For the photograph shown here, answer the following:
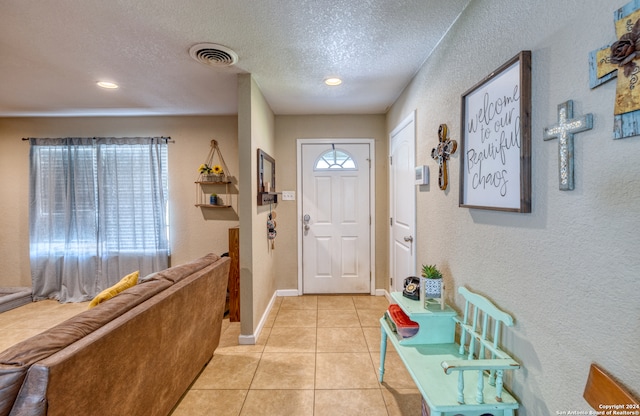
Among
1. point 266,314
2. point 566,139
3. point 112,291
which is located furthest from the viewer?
point 266,314

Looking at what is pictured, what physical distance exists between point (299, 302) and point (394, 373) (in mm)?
1567

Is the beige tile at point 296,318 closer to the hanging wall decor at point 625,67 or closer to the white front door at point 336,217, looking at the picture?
the white front door at point 336,217

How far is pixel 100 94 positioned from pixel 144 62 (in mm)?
1120

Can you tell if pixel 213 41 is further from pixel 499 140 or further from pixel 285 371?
pixel 285 371

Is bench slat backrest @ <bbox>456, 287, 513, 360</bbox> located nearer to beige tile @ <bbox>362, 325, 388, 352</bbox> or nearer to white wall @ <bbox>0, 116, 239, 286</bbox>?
beige tile @ <bbox>362, 325, 388, 352</bbox>

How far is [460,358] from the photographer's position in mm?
1423

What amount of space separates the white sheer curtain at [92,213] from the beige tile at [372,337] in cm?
269

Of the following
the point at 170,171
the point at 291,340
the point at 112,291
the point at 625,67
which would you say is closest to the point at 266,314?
the point at 291,340

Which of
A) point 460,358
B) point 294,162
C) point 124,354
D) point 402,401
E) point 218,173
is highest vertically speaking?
point 294,162

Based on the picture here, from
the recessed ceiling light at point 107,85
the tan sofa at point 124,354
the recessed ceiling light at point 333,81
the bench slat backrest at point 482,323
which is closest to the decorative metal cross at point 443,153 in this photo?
the bench slat backrest at point 482,323

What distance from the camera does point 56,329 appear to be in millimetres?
1026

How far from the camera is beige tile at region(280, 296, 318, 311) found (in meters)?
3.19

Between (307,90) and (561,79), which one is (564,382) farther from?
(307,90)

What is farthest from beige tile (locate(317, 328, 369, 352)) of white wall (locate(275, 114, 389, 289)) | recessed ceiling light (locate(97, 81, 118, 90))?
recessed ceiling light (locate(97, 81, 118, 90))
